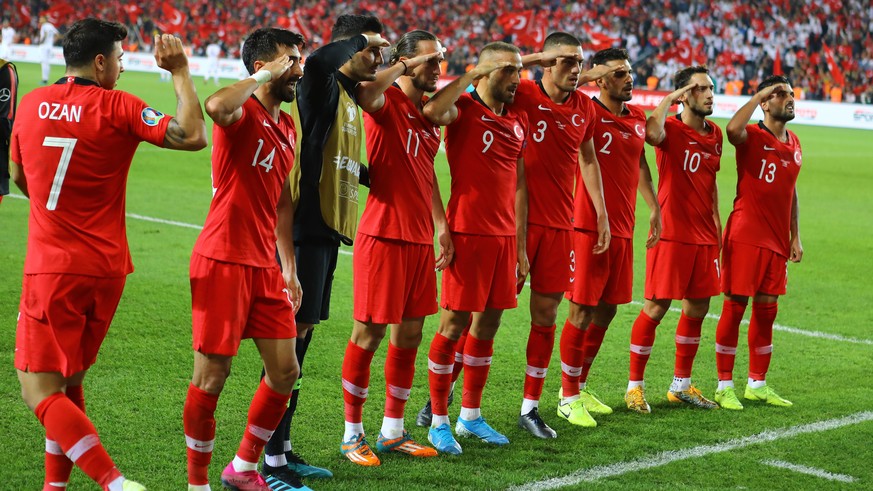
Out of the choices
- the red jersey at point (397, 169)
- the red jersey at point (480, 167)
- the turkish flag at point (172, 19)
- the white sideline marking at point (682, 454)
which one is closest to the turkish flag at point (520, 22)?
the turkish flag at point (172, 19)

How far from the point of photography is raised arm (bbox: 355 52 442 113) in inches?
207

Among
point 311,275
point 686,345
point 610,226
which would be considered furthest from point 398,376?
point 686,345

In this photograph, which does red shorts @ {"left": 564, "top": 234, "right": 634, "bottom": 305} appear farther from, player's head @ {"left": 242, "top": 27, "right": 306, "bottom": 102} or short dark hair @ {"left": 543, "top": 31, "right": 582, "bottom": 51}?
player's head @ {"left": 242, "top": 27, "right": 306, "bottom": 102}

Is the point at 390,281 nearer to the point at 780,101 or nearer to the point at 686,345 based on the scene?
the point at 686,345

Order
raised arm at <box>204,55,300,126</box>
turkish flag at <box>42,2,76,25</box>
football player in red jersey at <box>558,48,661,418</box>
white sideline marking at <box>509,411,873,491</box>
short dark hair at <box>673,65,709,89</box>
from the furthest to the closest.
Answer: turkish flag at <box>42,2,76,25</box>, short dark hair at <box>673,65,709,89</box>, football player in red jersey at <box>558,48,661,418</box>, white sideline marking at <box>509,411,873,491</box>, raised arm at <box>204,55,300,126</box>

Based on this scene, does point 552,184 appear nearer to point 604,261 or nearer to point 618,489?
point 604,261

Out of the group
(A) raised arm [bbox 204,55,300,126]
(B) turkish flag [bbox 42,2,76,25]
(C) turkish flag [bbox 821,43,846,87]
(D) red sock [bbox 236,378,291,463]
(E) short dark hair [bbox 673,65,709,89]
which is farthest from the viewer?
(B) turkish flag [bbox 42,2,76,25]

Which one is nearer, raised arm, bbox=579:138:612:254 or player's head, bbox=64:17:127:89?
player's head, bbox=64:17:127:89

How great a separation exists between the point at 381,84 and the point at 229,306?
4.77 feet

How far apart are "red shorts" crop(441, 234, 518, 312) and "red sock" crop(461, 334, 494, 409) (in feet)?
1.06

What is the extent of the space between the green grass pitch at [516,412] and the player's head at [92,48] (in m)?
2.00

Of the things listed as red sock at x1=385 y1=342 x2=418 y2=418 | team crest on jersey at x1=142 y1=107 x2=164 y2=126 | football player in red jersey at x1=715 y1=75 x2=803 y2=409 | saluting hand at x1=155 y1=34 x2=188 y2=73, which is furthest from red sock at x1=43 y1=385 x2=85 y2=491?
football player in red jersey at x1=715 y1=75 x2=803 y2=409

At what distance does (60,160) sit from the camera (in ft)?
13.6

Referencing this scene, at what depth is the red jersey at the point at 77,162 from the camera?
415 centimetres
